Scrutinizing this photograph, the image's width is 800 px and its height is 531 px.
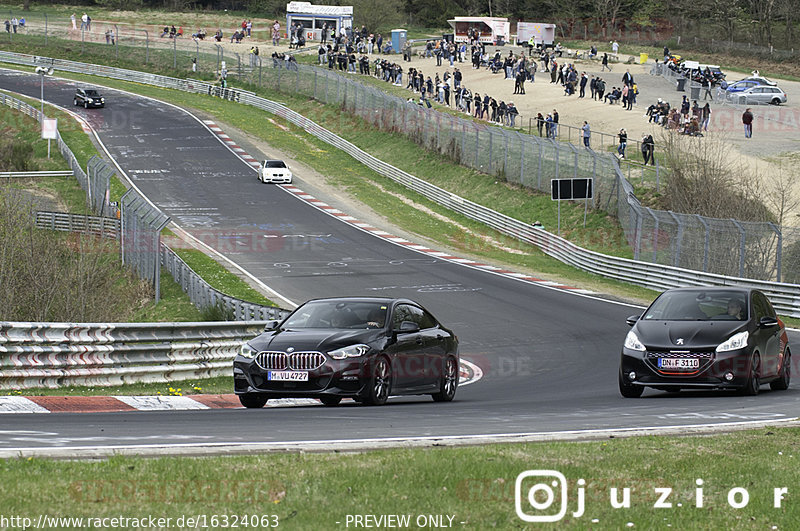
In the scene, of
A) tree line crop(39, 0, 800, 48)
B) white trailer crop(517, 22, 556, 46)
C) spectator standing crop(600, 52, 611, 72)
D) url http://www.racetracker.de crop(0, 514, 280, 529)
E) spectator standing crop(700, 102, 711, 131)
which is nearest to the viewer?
url http://www.racetracker.de crop(0, 514, 280, 529)

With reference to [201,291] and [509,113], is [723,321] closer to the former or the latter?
[201,291]

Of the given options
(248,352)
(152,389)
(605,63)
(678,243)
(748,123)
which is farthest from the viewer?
(605,63)

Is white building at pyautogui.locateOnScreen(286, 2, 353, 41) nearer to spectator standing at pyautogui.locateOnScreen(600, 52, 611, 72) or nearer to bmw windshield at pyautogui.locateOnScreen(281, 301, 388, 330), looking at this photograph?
spectator standing at pyautogui.locateOnScreen(600, 52, 611, 72)

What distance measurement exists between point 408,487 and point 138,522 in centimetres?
179

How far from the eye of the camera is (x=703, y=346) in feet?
46.5

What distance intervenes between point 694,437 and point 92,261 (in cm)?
2468

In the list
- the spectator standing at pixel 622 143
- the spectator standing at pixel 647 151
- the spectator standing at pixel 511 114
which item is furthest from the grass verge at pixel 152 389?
the spectator standing at pixel 511 114

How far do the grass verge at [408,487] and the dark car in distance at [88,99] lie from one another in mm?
66512

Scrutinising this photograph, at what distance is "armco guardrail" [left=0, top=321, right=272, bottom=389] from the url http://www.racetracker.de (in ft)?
29.1

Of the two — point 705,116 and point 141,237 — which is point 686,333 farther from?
point 705,116

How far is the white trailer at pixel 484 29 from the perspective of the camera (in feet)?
324

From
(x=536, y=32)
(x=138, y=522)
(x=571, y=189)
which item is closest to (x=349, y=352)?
(x=138, y=522)

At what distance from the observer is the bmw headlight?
14172mm

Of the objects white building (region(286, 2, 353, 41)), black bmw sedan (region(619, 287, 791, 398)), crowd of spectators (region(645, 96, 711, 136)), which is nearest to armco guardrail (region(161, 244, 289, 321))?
black bmw sedan (region(619, 287, 791, 398))
